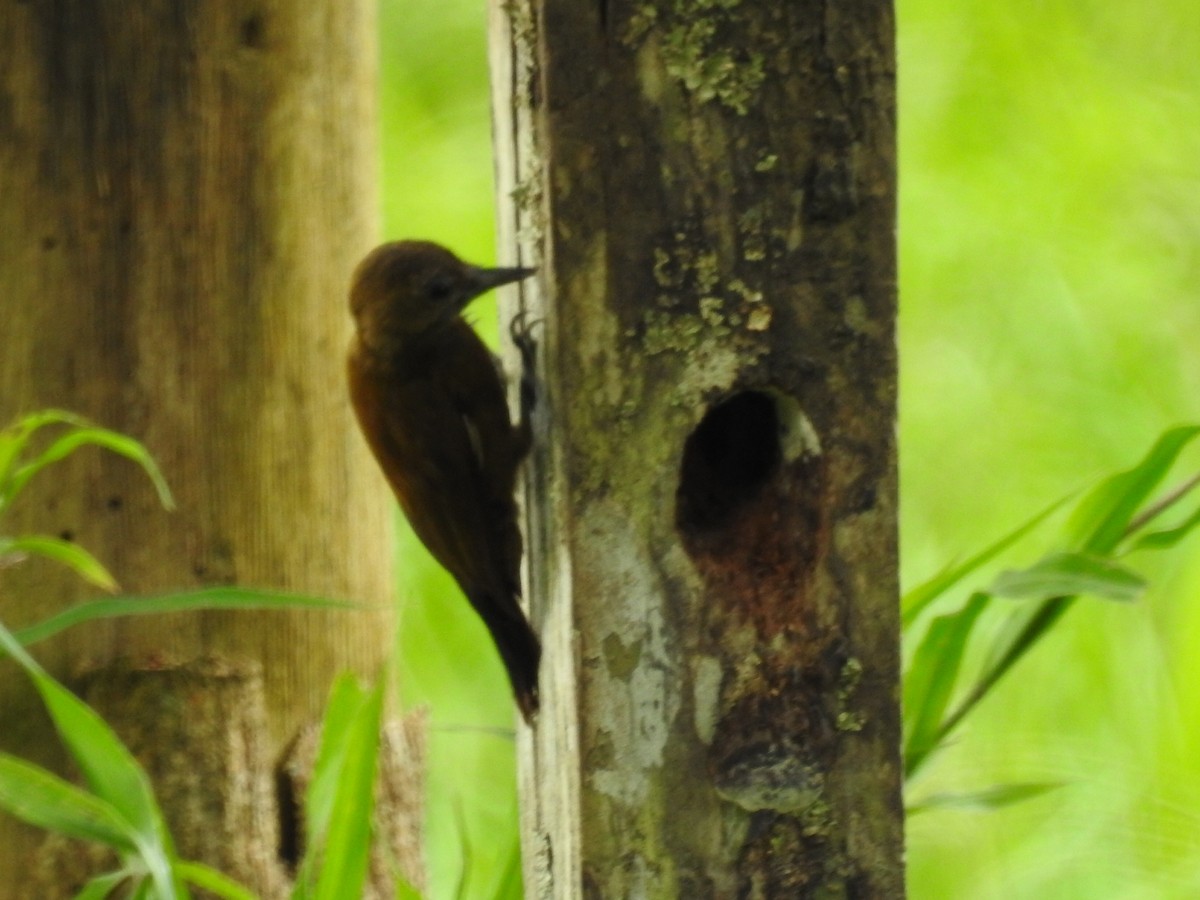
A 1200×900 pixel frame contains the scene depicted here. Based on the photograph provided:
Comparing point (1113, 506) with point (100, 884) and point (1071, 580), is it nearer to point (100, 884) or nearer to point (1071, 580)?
point (1071, 580)

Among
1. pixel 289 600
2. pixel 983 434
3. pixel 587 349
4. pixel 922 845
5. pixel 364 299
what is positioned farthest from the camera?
pixel 983 434

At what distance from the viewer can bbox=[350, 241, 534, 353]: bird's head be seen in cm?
241

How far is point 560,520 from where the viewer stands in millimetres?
1931

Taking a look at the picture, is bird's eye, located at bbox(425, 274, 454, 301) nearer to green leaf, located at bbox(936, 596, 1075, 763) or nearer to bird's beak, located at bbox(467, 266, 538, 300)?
bird's beak, located at bbox(467, 266, 538, 300)

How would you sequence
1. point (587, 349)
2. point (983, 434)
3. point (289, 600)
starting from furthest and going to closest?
point (983, 434)
point (289, 600)
point (587, 349)

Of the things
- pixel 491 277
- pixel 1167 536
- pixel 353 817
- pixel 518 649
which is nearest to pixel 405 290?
pixel 491 277

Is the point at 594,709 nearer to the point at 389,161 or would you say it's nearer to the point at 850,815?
the point at 850,815

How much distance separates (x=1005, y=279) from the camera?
16.4ft

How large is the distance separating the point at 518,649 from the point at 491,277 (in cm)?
54

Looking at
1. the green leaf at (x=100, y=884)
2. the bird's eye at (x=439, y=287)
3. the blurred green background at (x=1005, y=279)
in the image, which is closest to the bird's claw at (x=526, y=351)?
the bird's eye at (x=439, y=287)

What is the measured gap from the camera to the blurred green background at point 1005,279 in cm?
487

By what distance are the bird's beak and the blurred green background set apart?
2459mm

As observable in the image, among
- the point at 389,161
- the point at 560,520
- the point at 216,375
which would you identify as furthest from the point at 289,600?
the point at 389,161

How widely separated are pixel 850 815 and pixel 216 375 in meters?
1.29
